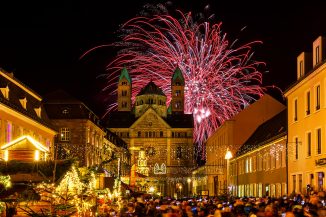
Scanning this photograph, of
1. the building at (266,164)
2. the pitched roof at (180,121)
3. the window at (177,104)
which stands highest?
the window at (177,104)

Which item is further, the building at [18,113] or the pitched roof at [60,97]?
the pitched roof at [60,97]

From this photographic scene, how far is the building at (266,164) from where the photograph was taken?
4088 cm

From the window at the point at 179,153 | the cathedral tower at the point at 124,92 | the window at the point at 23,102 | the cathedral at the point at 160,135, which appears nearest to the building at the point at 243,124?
the window at the point at 23,102

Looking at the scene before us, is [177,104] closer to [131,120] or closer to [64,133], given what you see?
[131,120]

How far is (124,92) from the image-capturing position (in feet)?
458

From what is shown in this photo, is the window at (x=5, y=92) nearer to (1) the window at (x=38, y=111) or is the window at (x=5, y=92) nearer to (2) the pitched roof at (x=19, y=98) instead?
(2) the pitched roof at (x=19, y=98)

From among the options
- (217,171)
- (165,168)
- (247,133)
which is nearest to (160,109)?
(165,168)

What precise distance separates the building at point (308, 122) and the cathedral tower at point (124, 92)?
101017 mm

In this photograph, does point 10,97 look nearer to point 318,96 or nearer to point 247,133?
point 318,96

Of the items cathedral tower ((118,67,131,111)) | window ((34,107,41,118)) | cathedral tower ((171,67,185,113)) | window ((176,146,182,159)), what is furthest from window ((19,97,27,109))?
cathedral tower ((118,67,131,111))

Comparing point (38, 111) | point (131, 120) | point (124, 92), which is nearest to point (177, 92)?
point (124, 92)

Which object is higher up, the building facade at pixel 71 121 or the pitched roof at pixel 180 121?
the pitched roof at pixel 180 121

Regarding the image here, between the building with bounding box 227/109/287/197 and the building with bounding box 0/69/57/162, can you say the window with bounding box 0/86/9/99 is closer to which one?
the building with bounding box 0/69/57/162

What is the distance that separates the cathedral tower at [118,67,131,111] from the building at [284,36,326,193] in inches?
3977
